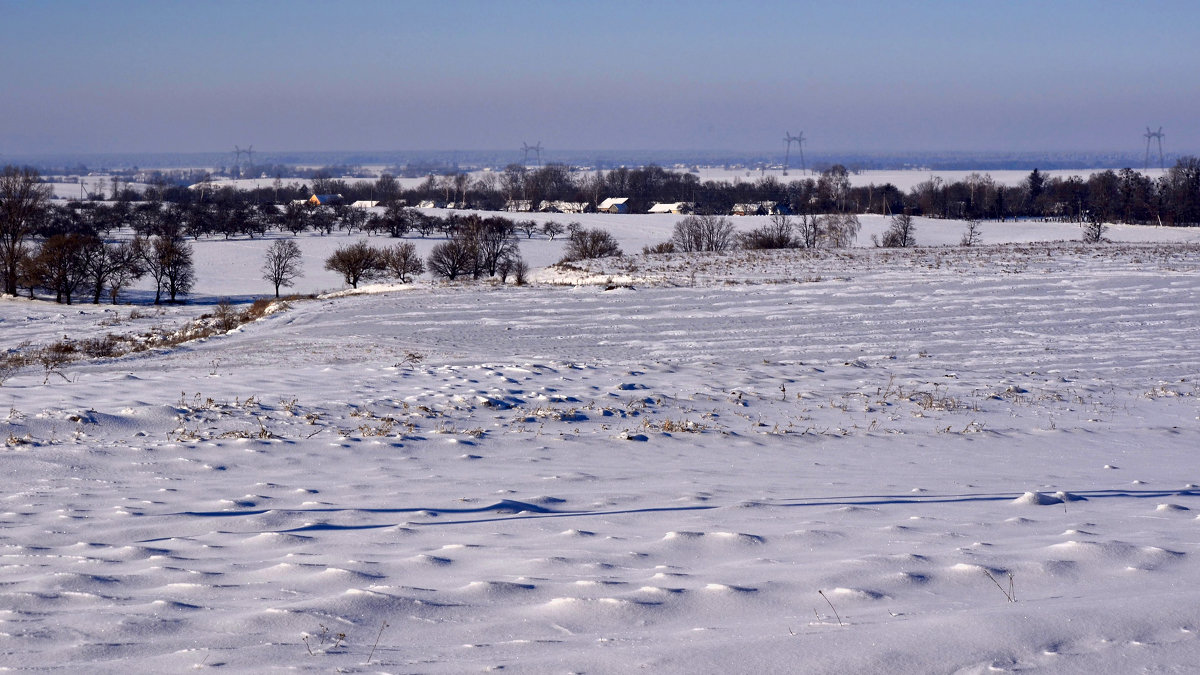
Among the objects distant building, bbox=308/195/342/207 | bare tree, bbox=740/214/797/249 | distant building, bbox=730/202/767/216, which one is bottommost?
bare tree, bbox=740/214/797/249

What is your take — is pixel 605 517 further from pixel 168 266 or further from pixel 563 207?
pixel 563 207

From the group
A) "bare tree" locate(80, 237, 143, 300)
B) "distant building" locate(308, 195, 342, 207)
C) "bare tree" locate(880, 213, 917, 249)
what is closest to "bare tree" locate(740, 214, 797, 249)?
"bare tree" locate(880, 213, 917, 249)

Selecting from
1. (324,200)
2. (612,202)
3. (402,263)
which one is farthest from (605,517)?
(324,200)

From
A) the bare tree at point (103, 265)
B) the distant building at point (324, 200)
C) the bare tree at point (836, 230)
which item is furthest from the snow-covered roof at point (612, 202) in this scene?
the bare tree at point (103, 265)

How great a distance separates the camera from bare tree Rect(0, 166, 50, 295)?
208ft

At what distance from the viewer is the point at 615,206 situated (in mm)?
134500

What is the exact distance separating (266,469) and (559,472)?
2.77 meters

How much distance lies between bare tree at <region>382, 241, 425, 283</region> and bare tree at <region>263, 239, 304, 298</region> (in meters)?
8.70

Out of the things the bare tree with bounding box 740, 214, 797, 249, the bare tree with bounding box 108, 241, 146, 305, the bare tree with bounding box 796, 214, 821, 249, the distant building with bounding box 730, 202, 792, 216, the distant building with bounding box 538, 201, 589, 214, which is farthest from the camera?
the distant building with bounding box 538, 201, 589, 214

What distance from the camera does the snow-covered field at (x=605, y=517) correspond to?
166 inches

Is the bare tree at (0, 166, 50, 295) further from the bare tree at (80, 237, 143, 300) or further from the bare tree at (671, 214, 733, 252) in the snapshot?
the bare tree at (671, 214, 733, 252)

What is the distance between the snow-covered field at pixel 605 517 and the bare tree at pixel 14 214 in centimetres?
5100

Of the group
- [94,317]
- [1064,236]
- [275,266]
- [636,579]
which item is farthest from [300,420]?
[1064,236]

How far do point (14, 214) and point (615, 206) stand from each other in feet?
267
